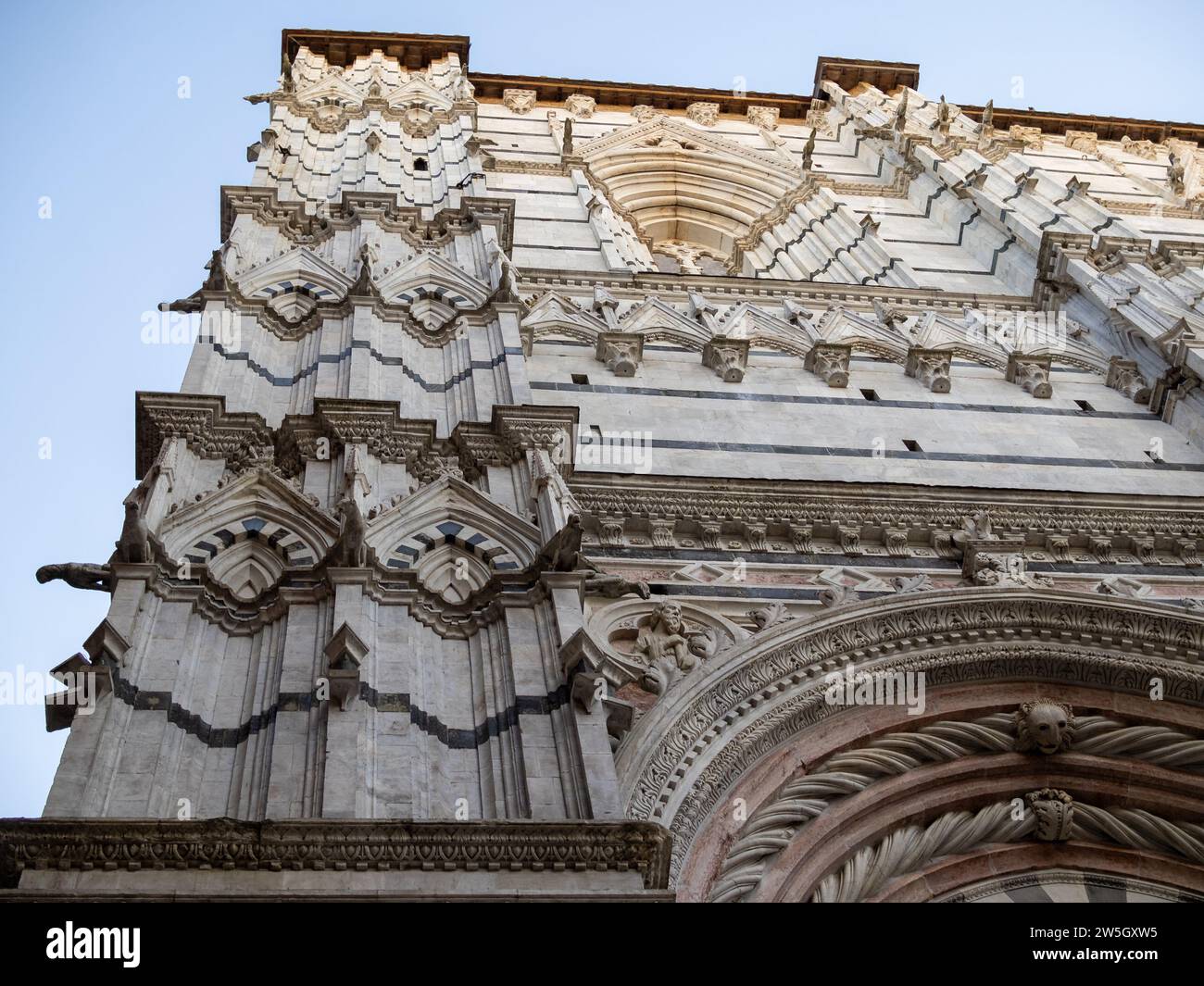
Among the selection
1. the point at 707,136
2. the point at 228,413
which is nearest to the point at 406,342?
the point at 228,413

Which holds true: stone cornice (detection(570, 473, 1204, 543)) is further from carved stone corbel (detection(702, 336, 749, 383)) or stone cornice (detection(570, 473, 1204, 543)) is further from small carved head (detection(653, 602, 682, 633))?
carved stone corbel (detection(702, 336, 749, 383))

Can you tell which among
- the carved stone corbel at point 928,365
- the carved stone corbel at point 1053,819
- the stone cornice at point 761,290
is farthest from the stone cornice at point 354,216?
the carved stone corbel at point 1053,819

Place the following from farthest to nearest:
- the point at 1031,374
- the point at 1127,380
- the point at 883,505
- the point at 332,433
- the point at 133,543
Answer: the point at 1127,380, the point at 1031,374, the point at 883,505, the point at 332,433, the point at 133,543

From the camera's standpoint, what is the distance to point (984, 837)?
9297mm

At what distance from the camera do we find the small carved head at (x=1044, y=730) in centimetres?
972

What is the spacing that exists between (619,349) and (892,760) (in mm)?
6243

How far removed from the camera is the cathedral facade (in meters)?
7.01

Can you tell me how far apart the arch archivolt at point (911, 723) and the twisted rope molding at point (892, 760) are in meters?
0.01

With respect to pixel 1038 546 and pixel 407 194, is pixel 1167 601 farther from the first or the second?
pixel 407 194

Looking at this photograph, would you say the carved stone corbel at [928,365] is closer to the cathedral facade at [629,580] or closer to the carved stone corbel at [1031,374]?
the cathedral facade at [629,580]

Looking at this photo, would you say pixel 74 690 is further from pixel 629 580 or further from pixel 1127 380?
pixel 1127 380

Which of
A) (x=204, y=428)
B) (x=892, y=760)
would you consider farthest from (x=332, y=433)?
(x=892, y=760)
